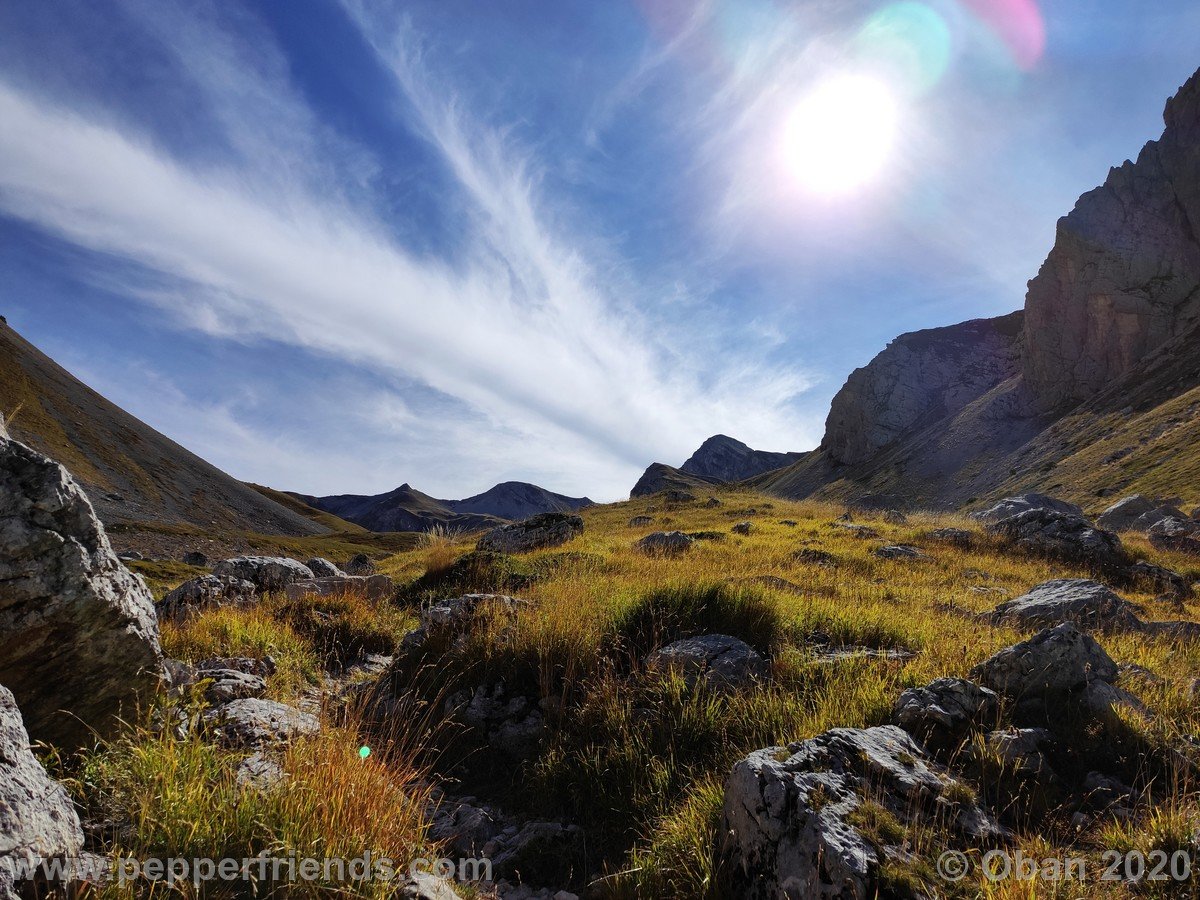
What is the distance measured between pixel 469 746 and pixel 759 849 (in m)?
3.84

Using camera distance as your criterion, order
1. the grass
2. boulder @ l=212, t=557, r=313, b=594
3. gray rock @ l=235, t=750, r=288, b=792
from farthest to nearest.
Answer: boulder @ l=212, t=557, r=313, b=594, the grass, gray rock @ l=235, t=750, r=288, b=792

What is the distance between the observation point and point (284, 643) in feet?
26.3

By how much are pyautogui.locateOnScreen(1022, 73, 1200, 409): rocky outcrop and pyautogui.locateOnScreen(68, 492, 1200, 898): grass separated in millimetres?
90648

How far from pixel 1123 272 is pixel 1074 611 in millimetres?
99940

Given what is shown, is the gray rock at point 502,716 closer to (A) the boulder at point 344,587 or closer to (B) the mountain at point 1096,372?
(A) the boulder at point 344,587

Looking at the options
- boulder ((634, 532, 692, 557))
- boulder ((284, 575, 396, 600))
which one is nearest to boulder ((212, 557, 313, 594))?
boulder ((284, 575, 396, 600))

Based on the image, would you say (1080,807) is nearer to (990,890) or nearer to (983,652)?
(990,890)

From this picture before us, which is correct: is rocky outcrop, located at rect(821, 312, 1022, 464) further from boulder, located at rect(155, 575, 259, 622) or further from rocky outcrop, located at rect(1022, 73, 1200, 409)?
boulder, located at rect(155, 575, 259, 622)

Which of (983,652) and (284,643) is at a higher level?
(983,652)

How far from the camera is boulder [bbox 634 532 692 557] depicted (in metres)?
16.1

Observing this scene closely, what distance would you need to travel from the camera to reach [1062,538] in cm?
1731

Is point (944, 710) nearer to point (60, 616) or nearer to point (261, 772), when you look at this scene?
point (261, 772)

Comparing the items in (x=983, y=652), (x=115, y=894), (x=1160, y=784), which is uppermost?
(x=983, y=652)

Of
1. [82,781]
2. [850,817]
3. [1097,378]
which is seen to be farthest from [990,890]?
[1097,378]
